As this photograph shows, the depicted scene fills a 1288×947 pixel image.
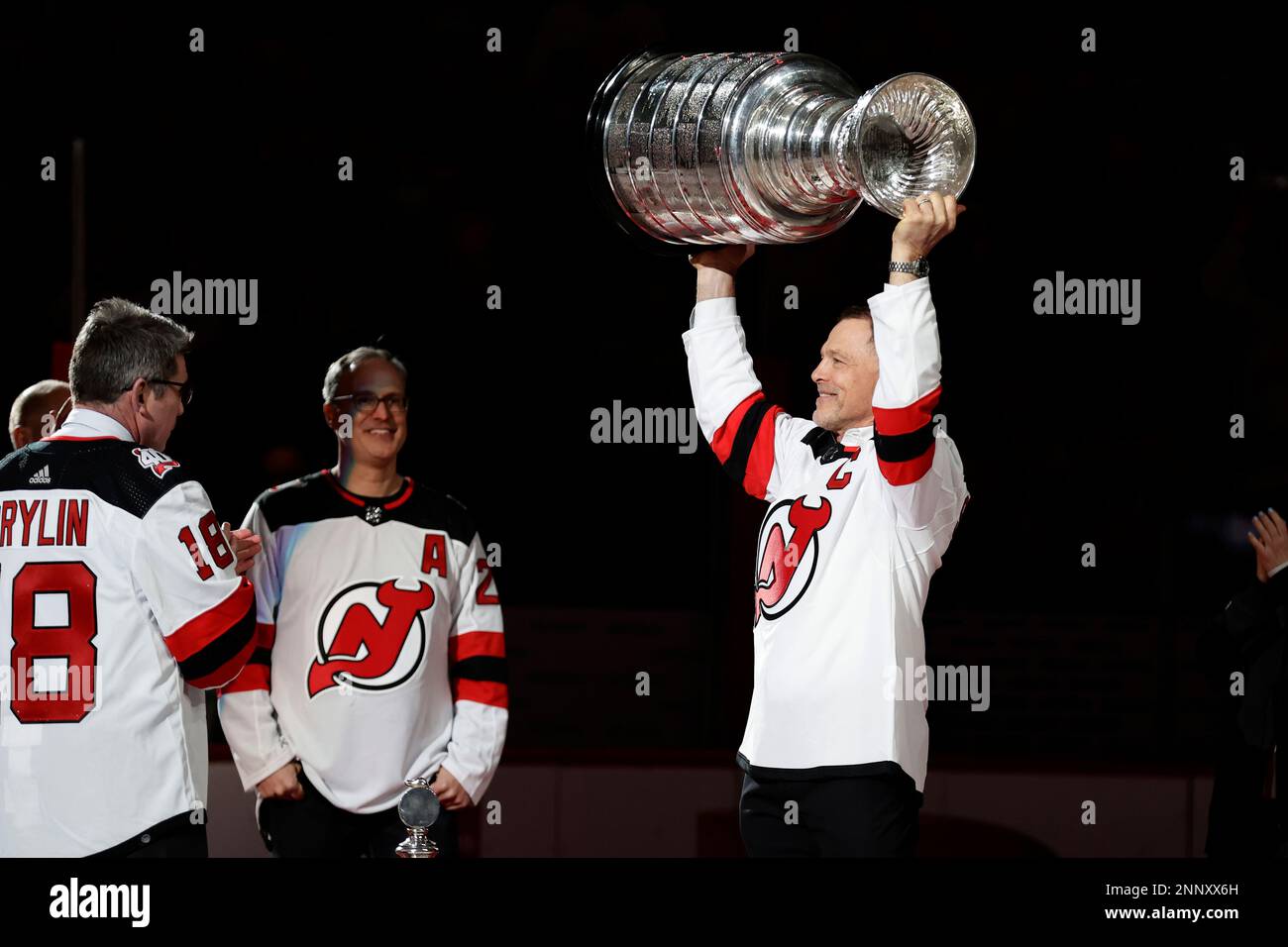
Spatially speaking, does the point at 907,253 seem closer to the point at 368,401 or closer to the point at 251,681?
the point at 368,401

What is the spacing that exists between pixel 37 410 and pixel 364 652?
1.05m

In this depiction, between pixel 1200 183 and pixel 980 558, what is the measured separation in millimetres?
1695

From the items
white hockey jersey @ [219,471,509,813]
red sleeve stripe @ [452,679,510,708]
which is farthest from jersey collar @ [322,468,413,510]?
red sleeve stripe @ [452,679,510,708]

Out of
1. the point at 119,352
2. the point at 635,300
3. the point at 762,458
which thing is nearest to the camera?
the point at 119,352

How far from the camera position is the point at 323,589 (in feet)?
11.0

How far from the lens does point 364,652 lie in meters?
3.30

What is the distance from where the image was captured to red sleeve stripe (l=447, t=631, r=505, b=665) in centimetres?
345

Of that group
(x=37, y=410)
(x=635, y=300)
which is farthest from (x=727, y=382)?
(x=635, y=300)

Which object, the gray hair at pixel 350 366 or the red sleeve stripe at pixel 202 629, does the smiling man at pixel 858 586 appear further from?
the gray hair at pixel 350 366

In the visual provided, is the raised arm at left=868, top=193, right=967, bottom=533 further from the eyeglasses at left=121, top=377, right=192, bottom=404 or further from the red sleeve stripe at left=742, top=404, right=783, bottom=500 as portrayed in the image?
the eyeglasses at left=121, top=377, right=192, bottom=404

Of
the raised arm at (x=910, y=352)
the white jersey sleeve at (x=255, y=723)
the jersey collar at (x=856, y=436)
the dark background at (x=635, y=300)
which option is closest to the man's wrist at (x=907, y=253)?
the raised arm at (x=910, y=352)

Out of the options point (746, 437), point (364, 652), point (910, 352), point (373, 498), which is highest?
point (910, 352)
